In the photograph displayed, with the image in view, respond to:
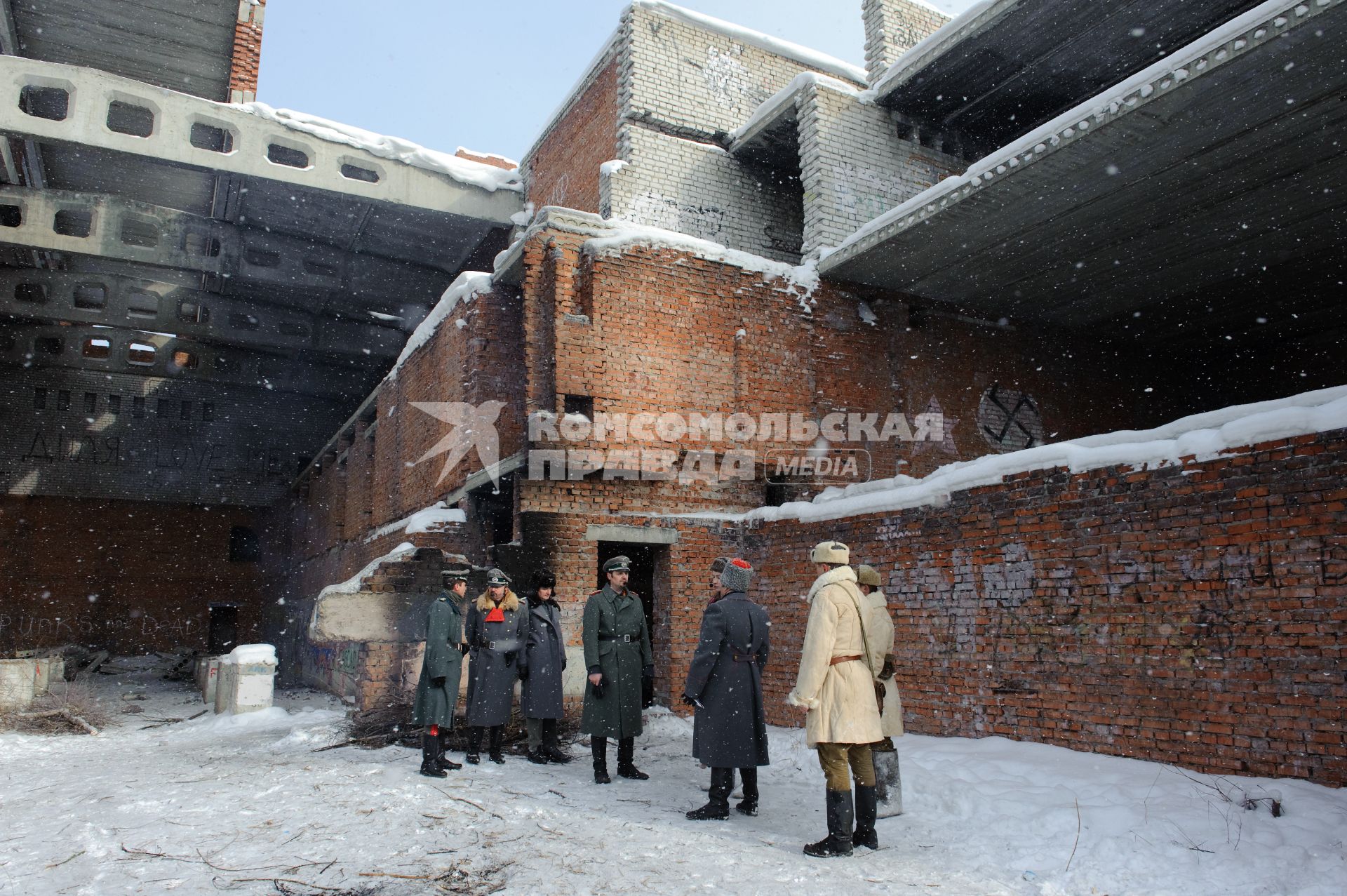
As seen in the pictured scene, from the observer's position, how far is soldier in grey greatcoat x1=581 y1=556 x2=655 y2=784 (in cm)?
645

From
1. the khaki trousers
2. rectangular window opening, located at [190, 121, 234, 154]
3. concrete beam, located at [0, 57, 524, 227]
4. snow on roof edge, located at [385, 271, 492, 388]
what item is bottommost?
the khaki trousers

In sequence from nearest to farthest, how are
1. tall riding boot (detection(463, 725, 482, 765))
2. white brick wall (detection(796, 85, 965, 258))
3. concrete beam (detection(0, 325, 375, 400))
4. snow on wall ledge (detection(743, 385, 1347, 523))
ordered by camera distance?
snow on wall ledge (detection(743, 385, 1347, 523)) → tall riding boot (detection(463, 725, 482, 765)) → white brick wall (detection(796, 85, 965, 258)) → concrete beam (detection(0, 325, 375, 400))

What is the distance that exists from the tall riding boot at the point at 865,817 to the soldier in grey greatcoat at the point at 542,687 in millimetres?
3146

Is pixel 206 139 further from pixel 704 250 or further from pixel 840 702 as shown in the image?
pixel 840 702

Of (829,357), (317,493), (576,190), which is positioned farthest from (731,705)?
(317,493)

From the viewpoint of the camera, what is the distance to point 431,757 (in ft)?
20.8

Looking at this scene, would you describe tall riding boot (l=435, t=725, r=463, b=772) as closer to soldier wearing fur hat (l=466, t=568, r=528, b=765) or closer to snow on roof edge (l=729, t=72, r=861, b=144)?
soldier wearing fur hat (l=466, t=568, r=528, b=765)

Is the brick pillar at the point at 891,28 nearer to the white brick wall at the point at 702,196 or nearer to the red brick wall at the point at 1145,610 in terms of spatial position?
the white brick wall at the point at 702,196

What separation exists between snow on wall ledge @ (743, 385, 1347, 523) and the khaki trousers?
9.26ft

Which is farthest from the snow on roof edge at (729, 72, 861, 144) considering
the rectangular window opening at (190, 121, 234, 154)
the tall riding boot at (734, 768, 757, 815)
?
the rectangular window opening at (190, 121, 234, 154)

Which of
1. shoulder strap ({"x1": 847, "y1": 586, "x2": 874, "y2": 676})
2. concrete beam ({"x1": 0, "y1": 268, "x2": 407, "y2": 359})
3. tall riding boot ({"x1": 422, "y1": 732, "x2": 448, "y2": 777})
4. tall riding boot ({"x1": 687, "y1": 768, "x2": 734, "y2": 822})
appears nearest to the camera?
shoulder strap ({"x1": 847, "y1": 586, "x2": 874, "y2": 676})

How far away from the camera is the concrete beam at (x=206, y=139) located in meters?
15.6

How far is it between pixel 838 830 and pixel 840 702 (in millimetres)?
652

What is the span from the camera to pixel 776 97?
13.9 m
